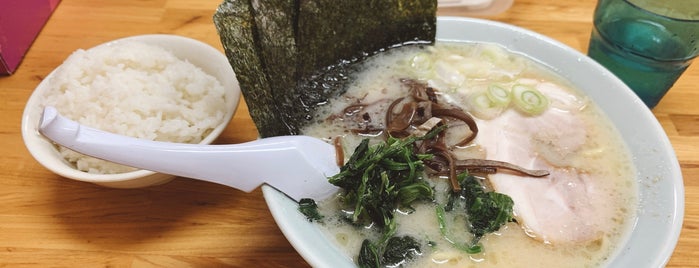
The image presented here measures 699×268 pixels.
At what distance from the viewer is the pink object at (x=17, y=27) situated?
1639mm

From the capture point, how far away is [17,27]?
1.72m

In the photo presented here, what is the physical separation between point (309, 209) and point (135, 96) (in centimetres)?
57

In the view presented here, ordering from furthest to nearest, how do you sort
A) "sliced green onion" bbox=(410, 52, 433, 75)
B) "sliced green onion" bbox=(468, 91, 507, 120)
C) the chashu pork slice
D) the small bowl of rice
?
"sliced green onion" bbox=(410, 52, 433, 75)
"sliced green onion" bbox=(468, 91, 507, 120)
the small bowl of rice
the chashu pork slice

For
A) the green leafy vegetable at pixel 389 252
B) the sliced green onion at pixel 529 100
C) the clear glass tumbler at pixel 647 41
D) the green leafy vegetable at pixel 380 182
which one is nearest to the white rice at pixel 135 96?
the green leafy vegetable at pixel 380 182

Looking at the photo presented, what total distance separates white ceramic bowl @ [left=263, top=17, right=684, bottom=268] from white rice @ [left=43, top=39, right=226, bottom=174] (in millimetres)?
388

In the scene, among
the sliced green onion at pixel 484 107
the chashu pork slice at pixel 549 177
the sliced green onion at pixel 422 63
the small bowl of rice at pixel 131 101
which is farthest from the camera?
the sliced green onion at pixel 422 63

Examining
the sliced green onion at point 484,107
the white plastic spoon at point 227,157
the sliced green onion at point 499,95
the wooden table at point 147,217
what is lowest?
the wooden table at point 147,217

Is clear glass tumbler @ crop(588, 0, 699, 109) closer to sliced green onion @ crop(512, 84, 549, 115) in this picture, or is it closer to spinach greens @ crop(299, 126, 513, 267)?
sliced green onion @ crop(512, 84, 549, 115)

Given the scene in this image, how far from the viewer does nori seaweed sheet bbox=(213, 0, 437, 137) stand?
113cm

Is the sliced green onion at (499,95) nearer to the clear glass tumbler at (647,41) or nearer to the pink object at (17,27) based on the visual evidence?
the clear glass tumbler at (647,41)

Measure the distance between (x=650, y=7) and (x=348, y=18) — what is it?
93 cm

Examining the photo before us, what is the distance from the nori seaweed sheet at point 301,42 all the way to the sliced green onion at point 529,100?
323 millimetres

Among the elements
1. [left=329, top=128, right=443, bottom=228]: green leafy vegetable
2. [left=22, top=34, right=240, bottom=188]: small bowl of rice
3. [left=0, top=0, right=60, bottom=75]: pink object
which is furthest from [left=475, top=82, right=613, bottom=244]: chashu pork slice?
[left=0, top=0, right=60, bottom=75]: pink object

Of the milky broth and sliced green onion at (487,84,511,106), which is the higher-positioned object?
sliced green onion at (487,84,511,106)
